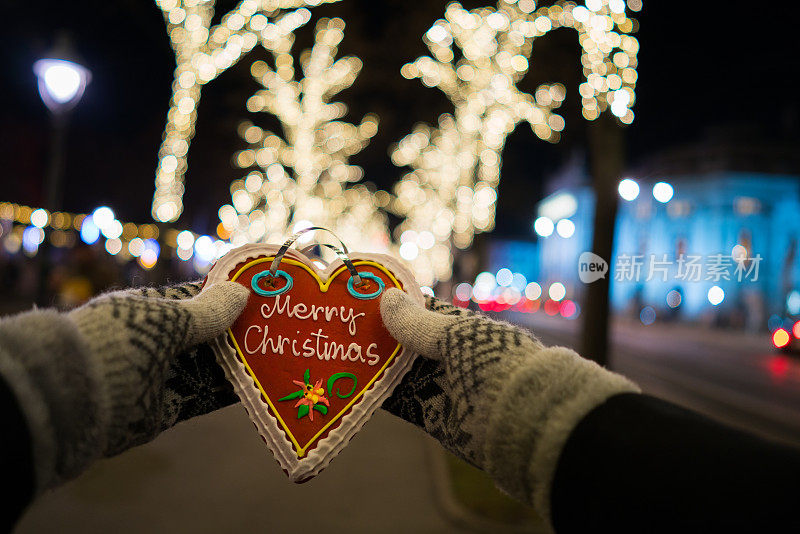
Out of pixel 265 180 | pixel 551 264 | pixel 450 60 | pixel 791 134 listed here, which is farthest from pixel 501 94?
Result: pixel 551 264

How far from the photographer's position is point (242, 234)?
730 inches

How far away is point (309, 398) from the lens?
4.30ft

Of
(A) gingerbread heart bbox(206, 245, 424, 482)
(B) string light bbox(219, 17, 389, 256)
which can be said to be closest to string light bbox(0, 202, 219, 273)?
(B) string light bbox(219, 17, 389, 256)

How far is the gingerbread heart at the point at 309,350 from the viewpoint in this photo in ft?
4.20

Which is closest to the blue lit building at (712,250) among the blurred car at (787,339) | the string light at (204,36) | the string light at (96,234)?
the blurred car at (787,339)

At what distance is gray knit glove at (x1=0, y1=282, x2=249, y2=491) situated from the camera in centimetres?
78

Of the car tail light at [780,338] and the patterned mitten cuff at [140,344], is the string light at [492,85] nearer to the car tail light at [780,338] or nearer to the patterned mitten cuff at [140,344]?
the patterned mitten cuff at [140,344]

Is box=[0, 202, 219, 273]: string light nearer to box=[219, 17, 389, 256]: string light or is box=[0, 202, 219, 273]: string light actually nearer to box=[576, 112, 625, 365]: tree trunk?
box=[219, 17, 389, 256]: string light

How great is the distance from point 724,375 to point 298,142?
36.5 feet

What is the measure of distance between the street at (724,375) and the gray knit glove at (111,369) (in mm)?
4845

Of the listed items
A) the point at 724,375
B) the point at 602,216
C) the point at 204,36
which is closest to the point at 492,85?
the point at 204,36

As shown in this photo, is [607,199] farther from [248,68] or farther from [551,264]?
[551,264]

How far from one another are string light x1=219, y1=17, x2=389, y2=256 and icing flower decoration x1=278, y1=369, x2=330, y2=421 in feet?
29.1

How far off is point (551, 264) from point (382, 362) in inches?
1777
